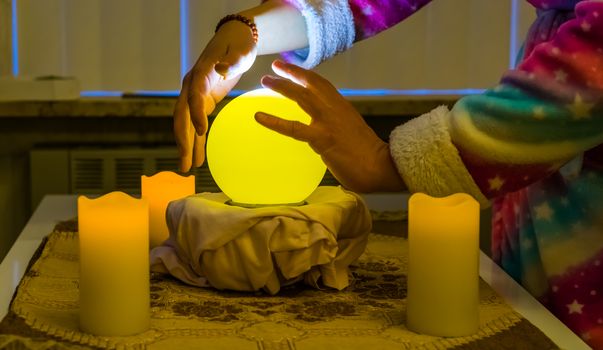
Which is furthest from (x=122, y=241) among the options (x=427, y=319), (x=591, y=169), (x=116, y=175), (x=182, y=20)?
(x=182, y=20)

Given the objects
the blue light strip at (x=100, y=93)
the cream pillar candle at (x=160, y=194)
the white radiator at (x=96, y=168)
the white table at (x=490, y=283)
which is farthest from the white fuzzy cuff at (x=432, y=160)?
the blue light strip at (x=100, y=93)

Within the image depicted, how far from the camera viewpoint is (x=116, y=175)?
2197 mm

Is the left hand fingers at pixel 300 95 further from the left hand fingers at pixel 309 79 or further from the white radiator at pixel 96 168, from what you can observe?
the white radiator at pixel 96 168

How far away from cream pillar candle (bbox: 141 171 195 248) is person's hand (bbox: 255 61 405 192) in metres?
0.33

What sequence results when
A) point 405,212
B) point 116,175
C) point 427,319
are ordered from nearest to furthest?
point 427,319 → point 405,212 → point 116,175

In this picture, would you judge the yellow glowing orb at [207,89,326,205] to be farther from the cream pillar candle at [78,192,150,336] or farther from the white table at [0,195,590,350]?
the white table at [0,195,590,350]

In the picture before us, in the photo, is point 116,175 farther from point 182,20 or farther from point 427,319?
point 427,319

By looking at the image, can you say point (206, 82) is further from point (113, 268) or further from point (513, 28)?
point (513, 28)

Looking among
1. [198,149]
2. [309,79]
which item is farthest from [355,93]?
[309,79]

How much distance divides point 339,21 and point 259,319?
49cm

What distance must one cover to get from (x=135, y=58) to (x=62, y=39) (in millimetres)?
192

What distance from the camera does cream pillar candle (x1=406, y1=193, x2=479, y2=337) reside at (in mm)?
885

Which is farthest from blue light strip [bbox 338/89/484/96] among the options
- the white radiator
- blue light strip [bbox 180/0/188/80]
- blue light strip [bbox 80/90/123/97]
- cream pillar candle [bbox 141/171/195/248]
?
cream pillar candle [bbox 141/171/195/248]

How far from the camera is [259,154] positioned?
1.04 meters
